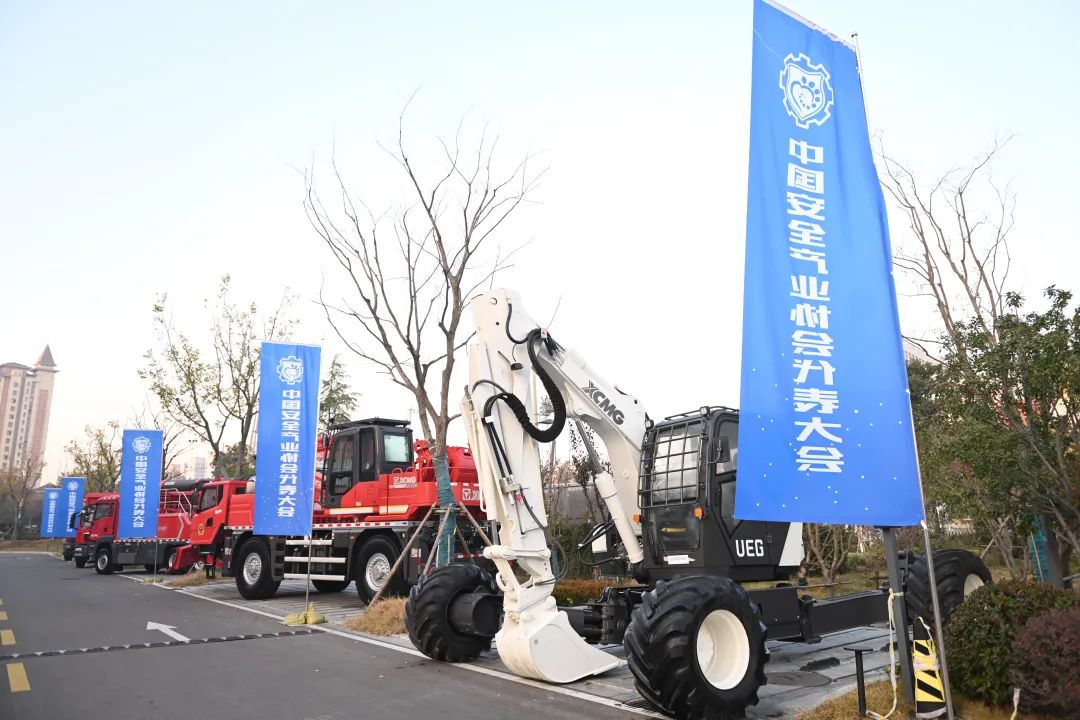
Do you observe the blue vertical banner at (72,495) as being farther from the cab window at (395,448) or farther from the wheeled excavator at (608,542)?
the wheeled excavator at (608,542)

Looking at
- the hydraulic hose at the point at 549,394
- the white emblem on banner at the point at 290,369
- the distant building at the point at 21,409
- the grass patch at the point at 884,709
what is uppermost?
the distant building at the point at 21,409

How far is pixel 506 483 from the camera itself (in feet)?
23.3

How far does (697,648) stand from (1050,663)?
91.4 inches

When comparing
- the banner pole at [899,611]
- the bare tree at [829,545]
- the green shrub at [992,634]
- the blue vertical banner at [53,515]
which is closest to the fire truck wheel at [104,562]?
the blue vertical banner at [53,515]

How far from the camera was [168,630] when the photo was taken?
11.4m

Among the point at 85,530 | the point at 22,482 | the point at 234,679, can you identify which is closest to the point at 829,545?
the point at 234,679

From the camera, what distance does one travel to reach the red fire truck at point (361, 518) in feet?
43.2

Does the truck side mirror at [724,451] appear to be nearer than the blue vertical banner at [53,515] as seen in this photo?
Yes

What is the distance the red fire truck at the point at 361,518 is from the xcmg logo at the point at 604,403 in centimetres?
587

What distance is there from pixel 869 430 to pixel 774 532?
9.83 ft

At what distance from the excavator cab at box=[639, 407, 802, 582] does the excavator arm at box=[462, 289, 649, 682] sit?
0.29 metres

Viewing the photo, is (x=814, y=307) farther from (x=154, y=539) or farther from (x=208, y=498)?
(x=154, y=539)

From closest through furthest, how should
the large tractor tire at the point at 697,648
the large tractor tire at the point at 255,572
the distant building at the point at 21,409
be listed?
the large tractor tire at the point at 697,648, the large tractor tire at the point at 255,572, the distant building at the point at 21,409

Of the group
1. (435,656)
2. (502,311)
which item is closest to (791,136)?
(502,311)
